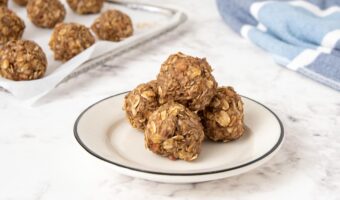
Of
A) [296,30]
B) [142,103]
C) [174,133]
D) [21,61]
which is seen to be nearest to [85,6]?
[21,61]

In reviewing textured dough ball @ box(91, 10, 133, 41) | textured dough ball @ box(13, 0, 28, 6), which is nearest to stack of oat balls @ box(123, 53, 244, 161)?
textured dough ball @ box(91, 10, 133, 41)

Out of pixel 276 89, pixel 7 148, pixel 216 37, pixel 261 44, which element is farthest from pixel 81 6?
pixel 7 148

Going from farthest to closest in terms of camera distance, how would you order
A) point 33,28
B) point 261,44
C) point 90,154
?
point 33,28 → point 261,44 → point 90,154

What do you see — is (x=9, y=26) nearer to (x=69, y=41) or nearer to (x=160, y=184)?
(x=69, y=41)

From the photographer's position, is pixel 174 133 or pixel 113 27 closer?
pixel 174 133

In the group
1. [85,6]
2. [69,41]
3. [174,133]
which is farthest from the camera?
[85,6]

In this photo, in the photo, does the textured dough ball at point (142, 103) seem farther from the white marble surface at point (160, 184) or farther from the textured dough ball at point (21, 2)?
the textured dough ball at point (21, 2)

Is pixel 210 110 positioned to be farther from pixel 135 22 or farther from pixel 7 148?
pixel 135 22
